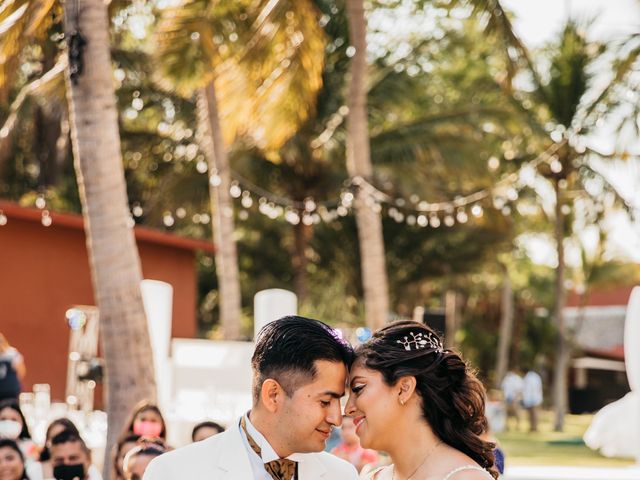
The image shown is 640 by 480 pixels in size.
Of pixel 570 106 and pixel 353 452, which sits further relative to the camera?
pixel 570 106

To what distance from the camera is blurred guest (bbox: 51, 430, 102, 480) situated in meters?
8.13

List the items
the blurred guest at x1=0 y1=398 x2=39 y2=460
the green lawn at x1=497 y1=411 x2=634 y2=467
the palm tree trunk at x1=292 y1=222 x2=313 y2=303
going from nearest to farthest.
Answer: the blurred guest at x1=0 y1=398 x2=39 y2=460 < the green lawn at x1=497 y1=411 x2=634 y2=467 < the palm tree trunk at x1=292 y1=222 x2=313 y2=303

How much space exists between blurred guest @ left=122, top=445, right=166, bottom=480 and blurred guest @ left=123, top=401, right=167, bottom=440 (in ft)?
6.43

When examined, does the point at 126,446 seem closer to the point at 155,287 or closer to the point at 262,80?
the point at 155,287

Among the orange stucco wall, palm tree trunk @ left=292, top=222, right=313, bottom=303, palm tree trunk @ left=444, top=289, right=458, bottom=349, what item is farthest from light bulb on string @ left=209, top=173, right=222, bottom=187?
palm tree trunk @ left=444, top=289, right=458, bottom=349

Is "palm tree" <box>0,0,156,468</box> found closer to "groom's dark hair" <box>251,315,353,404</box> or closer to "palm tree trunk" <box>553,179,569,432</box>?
"groom's dark hair" <box>251,315,353,404</box>

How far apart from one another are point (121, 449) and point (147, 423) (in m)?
0.49

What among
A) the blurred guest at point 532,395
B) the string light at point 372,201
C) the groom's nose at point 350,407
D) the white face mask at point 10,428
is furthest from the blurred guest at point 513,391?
the groom's nose at point 350,407

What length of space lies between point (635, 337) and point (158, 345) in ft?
22.5

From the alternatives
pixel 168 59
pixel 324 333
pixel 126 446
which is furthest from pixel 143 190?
pixel 324 333

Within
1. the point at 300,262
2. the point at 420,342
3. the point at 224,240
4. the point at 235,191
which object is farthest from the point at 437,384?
the point at 300,262

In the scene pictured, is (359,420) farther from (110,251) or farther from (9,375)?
(9,375)

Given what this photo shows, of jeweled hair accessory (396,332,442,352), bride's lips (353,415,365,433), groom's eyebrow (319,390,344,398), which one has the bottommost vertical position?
bride's lips (353,415,365,433)

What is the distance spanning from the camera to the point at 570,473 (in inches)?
762
